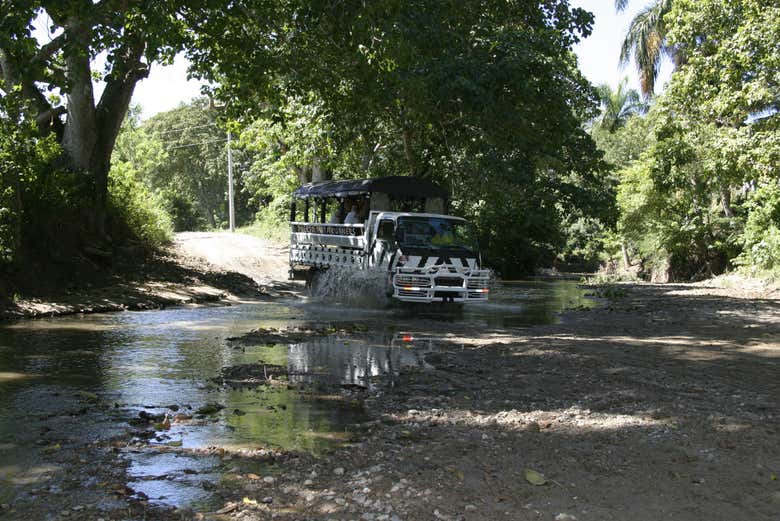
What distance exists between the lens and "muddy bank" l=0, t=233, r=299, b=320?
15.2 m

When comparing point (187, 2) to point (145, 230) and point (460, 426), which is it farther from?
point (145, 230)

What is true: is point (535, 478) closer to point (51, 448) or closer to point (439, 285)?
point (51, 448)

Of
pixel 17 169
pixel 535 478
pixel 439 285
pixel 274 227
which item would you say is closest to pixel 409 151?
pixel 439 285

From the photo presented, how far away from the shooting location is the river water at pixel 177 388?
17.9 feet

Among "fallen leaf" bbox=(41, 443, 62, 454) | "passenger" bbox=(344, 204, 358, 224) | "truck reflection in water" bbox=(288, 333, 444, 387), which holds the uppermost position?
"passenger" bbox=(344, 204, 358, 224)

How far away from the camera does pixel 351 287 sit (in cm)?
1712

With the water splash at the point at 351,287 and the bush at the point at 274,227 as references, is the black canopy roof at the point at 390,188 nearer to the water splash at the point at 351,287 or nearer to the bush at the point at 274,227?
the water splash at the point at 351,287

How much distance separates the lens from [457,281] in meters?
15.6

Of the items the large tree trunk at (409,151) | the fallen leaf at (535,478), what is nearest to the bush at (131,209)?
the large tree trunk at (409,151)

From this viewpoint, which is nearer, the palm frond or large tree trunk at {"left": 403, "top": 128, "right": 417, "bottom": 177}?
large tree trunk at {"left": 403, "top": 128, "right": 417, "bottom": 177}

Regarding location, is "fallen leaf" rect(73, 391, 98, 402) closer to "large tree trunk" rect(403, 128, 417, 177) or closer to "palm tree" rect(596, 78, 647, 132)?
"large tree trunk" rect(403, 128, 417, 177)

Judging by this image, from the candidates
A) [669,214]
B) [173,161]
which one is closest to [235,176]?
[173,161]

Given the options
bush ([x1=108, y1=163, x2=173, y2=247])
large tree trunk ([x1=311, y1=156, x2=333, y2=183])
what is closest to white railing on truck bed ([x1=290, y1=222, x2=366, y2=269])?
bush ([x1=108, y1=163, x2=173, y2=247])

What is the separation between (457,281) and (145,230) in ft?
43.4
